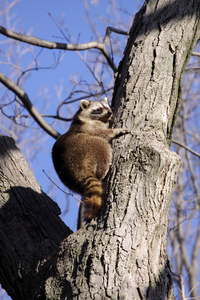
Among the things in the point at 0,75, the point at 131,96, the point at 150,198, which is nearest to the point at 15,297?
the point at 150,198

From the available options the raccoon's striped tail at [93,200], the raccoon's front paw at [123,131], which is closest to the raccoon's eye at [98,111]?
the raccoon's striped tail at [93,200]

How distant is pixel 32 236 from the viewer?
3039mm

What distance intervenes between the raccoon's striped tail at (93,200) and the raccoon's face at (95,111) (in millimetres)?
1406

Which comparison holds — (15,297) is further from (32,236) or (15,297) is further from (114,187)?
(114,187)

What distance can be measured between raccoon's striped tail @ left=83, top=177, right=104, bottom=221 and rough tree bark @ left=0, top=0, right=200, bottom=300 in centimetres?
14

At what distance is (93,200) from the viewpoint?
113 inches

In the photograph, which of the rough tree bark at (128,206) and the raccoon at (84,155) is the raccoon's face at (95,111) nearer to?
the raccoon at (84,155)

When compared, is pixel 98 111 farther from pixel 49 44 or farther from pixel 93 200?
pixel 93 200

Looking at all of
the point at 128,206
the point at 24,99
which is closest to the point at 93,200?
the point at 128,206

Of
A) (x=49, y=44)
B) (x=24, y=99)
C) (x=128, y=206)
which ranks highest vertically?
(x=49, y=44)

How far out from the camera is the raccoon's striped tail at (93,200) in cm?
277

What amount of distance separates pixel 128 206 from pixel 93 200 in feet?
1.35

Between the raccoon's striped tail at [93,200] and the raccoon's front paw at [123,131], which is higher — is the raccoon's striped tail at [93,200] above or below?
below

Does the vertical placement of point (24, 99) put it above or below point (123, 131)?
above
